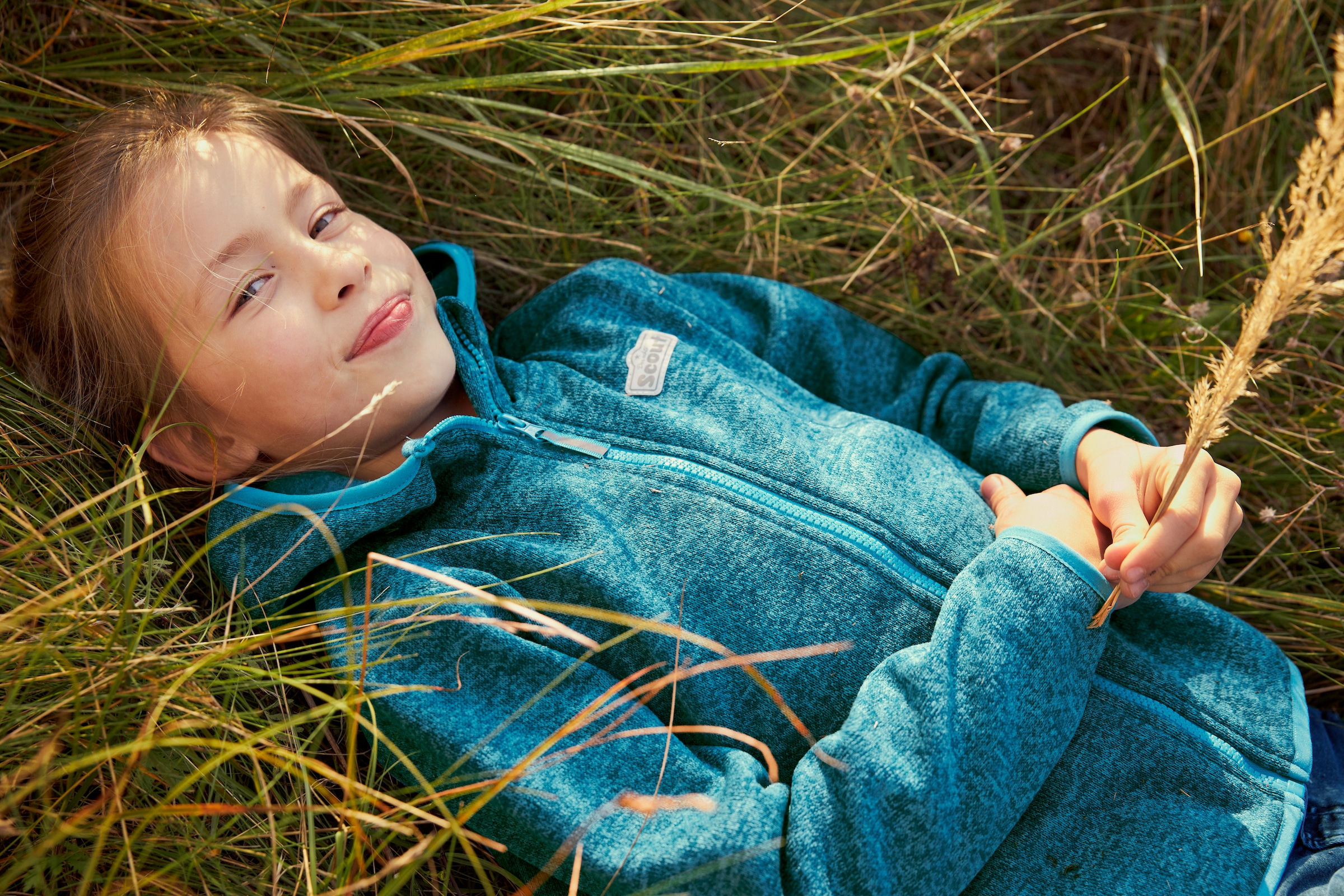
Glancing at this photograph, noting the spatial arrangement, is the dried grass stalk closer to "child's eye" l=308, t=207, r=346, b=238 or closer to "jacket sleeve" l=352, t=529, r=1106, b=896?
"jacket sleeve" l=352, t=529, r=1106, b=896

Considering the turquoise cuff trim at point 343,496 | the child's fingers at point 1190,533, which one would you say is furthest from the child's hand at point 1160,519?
the turquoise cuff trim at point 343,496

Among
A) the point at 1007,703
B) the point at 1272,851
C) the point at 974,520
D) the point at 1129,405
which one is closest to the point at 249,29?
the point at 974,520

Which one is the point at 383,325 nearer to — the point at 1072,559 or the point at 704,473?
the point at 704,473

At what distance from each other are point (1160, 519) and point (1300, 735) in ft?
1.95

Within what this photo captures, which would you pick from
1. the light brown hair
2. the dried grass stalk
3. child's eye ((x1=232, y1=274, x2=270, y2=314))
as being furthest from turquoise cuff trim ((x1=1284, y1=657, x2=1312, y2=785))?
the light brown hair

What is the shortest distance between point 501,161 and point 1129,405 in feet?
6.04

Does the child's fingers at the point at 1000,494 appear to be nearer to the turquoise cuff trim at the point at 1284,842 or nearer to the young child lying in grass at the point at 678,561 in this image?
the young child lying in grass at the point at 678,561

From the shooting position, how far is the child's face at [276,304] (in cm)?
168

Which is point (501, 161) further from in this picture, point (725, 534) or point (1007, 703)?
point (1007, 703)

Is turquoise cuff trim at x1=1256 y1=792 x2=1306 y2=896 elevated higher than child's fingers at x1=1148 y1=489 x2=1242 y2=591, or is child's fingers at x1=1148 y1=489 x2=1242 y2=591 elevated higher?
child's fingers at x1=1148 y1=489 x2=1242 y2=591

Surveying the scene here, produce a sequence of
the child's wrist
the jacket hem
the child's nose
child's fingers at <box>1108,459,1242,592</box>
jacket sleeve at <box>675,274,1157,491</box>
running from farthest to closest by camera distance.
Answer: jacket sleeve at <box>675,274,1157,491</box>
the child's wrist
the child's nose
the jacket hem
child's fingers at <box>1108,459,1242,592</box>

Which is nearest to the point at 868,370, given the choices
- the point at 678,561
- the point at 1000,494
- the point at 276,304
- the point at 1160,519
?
the point at 1000,494

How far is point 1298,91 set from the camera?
8.16ft

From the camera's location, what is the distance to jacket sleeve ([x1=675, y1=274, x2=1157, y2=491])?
2.08 meters
